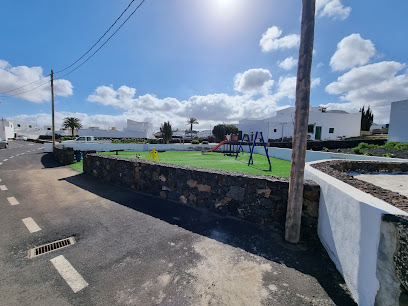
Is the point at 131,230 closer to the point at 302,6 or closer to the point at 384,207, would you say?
the point at 384,207

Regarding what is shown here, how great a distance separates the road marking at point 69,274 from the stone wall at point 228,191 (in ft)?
9.30

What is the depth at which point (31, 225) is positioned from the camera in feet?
13.1

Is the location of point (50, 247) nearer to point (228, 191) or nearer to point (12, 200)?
point (228, 191)

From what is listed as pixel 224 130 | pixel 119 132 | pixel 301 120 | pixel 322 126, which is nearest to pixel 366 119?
pixel 322 126

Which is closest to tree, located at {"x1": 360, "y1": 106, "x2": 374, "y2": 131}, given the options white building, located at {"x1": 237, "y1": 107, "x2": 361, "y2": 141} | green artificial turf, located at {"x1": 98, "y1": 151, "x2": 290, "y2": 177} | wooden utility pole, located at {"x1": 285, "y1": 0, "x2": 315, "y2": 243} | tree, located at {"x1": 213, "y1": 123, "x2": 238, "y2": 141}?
white building, located at {"x1": 237, "y1": 107, "x2": 361, "y2": 141}

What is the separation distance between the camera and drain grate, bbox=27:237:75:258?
303 centimetres

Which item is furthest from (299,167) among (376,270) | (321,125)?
(321,125)

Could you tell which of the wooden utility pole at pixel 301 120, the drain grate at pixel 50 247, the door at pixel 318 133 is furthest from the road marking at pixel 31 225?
the door at pixel 318 133

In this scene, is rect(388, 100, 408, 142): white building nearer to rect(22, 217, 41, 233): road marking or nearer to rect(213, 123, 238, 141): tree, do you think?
rect(22, 217, 41, 233): road marking

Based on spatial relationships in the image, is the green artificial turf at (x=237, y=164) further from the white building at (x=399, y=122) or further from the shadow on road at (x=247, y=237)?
the white building at (x=399, y=122)

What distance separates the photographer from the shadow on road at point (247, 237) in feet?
8.34

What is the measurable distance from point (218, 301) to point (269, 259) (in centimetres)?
113

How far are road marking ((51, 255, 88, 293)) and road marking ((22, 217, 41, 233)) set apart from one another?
1419 mm

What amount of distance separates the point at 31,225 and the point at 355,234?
226 inches
